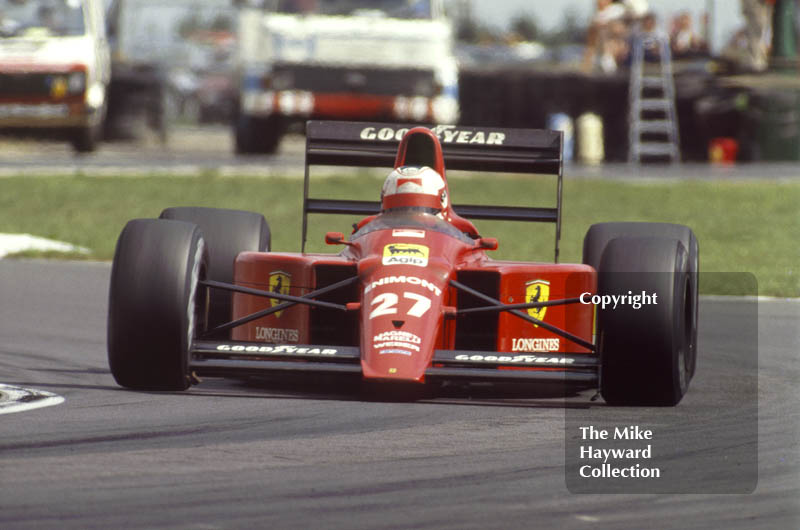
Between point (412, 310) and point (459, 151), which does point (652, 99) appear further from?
point (412, 310)

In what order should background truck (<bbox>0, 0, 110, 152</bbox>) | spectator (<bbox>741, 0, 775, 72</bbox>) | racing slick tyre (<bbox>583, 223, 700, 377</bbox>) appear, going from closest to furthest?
racing slick tyre (<bbox>583, 223, 700, 377</bbox>), background truck (<bbox>0, 0, 110, 152</bbox>), spectator (<bbox>741, 0, 775, 72</bbox>)

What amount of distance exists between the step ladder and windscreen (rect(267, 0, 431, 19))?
14.9 feet

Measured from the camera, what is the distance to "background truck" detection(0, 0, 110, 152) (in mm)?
23312

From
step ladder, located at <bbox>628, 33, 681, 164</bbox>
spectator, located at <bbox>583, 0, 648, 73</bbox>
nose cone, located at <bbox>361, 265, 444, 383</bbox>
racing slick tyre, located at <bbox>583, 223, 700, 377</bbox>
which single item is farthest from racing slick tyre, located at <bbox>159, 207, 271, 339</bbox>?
spectator, located at <bbox>583, 0, 648, 73</bbox>

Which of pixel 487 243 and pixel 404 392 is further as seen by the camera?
pixel 487 243

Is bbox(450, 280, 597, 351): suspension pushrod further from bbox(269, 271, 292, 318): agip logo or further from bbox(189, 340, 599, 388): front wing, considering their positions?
bbox(269, 271, 292, 318): agip logo

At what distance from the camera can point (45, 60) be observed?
23.3 meters

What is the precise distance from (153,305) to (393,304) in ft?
3.26

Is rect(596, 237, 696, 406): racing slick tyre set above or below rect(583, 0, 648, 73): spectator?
above

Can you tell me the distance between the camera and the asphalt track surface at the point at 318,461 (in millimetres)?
5352

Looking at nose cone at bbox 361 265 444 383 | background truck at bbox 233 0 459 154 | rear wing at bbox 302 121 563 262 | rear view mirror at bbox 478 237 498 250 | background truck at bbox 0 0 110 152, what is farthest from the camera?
background truck at bbox 0 0 110 152

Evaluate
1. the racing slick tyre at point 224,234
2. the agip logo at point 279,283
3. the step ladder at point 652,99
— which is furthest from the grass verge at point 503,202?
the agip logo at point 279,283

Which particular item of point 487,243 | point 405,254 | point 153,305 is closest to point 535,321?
point 405,254

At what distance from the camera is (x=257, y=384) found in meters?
8.43
